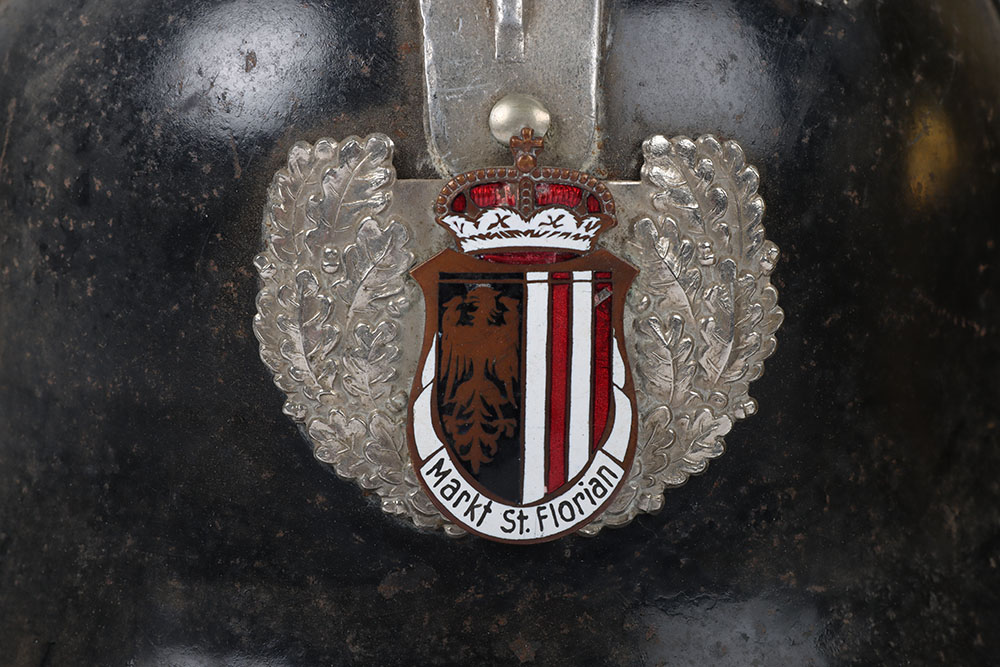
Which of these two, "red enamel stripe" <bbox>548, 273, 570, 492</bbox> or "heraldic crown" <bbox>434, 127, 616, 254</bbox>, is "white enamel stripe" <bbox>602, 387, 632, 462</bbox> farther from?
"heraldic crown" <bbox>434, 127, 616, 254</bbox>

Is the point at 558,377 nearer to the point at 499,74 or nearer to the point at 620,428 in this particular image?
the point at 620,428

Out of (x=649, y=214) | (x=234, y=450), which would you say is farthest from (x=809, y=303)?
(x=234, y=450)

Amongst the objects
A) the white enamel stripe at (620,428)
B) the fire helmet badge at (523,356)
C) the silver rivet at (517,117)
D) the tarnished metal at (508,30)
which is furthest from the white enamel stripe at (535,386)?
the tarnished metal at (508,30)

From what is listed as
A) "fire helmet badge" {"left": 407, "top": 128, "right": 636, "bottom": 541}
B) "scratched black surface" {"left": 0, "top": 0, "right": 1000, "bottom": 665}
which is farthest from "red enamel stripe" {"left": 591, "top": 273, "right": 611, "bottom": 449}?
"scratched black surface" {"left": 0, "top": 0, "right": 1000, "bottom": 665}

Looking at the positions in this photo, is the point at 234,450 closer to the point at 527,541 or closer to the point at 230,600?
the point at 230,600

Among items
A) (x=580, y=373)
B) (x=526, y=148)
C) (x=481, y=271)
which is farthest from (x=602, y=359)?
(x=526, y=148)
